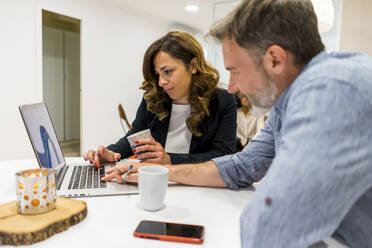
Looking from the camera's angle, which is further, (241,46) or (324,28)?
(324,28)

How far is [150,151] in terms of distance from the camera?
4.17 ft

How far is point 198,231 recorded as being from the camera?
66cm

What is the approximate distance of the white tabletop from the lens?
632 mm

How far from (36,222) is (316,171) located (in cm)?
60

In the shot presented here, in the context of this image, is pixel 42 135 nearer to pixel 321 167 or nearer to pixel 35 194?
pixel 35 194

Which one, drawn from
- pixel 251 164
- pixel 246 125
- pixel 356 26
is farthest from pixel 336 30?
pixel 251 164

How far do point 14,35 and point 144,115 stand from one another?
2.83 m

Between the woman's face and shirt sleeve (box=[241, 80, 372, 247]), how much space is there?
3.68ft

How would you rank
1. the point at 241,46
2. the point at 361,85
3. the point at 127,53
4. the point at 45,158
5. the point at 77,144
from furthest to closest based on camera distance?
the point at 77,144 < the point at 127,53 < the point at 45,158 < the point at 241,46 < the point at 361,85

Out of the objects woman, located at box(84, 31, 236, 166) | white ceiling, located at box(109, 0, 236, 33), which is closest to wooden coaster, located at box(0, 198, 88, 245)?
woman, located at box(84, 31, 236, 166)

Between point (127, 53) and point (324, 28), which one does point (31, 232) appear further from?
point (127, 53)

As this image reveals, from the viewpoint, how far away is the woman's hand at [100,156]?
4.28ft

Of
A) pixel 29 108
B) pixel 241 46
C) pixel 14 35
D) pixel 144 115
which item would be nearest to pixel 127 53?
pixel 14 35

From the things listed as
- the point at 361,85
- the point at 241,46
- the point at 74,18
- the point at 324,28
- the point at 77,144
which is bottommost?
the point at 77,144
